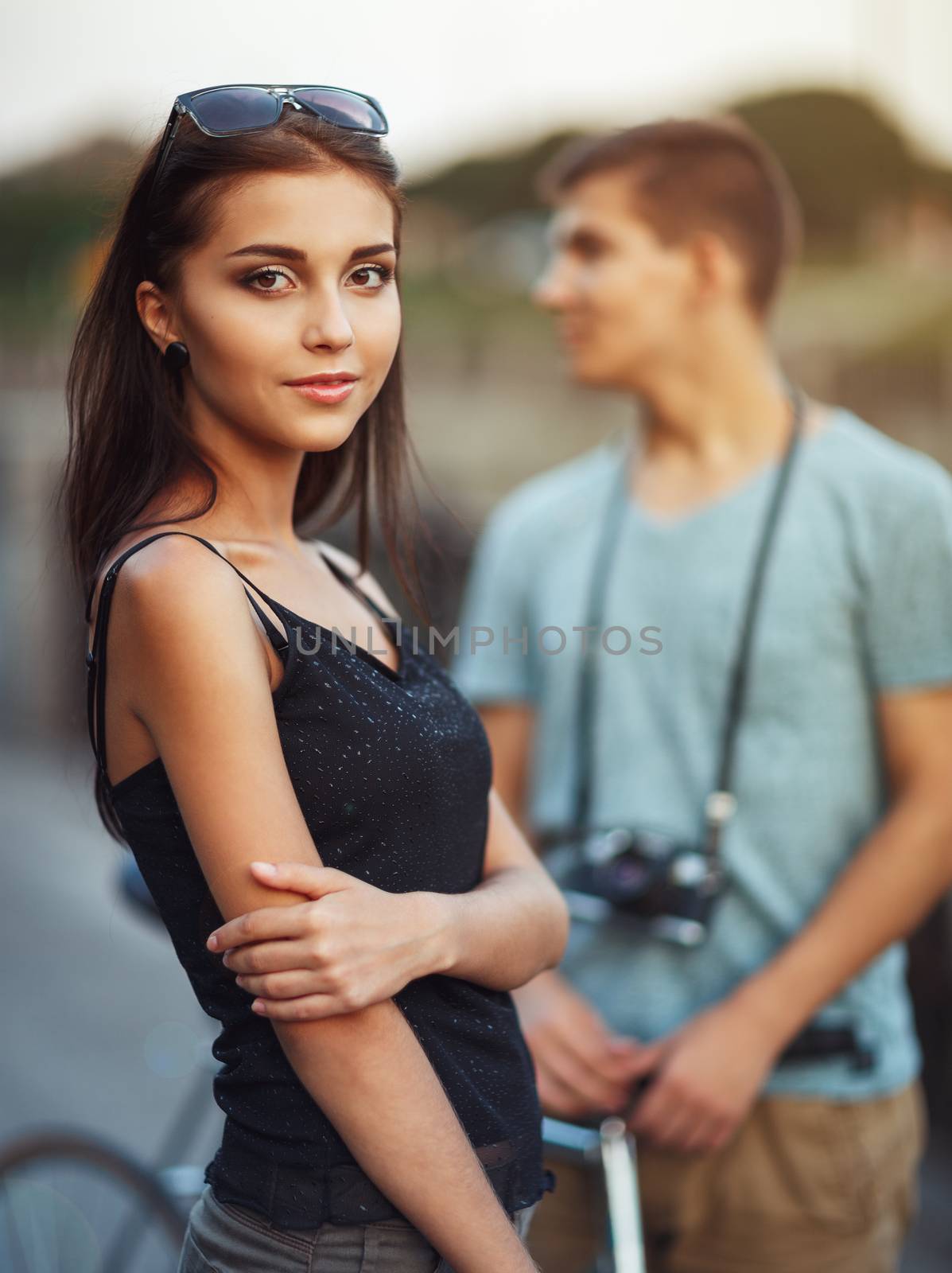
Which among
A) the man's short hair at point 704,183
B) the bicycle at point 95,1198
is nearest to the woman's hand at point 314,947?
the bicycle at point 95,1198

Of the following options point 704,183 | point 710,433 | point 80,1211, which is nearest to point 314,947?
point 710,433

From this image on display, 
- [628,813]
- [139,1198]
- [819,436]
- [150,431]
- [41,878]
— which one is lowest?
[41,878]

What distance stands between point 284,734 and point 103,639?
179 millimetres

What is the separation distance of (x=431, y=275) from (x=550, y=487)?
5.32 m

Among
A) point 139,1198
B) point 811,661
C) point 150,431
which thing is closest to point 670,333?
point 811,661

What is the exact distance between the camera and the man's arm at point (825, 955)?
197 centimetres

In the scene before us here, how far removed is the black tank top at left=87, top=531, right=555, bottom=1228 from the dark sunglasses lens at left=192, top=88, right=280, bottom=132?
1.18 feet

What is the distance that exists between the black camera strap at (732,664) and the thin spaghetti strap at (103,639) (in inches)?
44.2

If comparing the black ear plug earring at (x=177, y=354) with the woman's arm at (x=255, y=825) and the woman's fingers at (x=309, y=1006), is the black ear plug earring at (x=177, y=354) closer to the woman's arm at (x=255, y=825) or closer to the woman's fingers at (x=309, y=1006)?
the woman's arm at (x=255, y=825)

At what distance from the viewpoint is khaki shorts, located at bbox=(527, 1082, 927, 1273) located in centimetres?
205

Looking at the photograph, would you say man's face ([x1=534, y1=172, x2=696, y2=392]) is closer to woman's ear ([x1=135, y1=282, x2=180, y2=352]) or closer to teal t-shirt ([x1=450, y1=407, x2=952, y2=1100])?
teal t-shirt ([x1=450, y1=407, x2=952, y2=1100])

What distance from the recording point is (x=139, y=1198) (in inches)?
99.5

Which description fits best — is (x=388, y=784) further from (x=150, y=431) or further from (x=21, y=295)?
(x=21, y=295)

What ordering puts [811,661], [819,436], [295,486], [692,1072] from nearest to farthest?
[295,486]
[692,1072]
[811,661]
[819,436]
